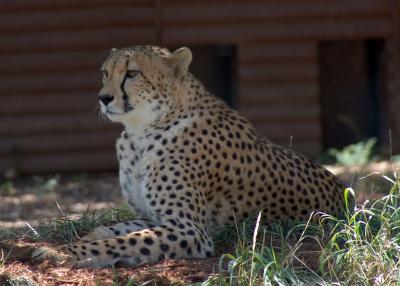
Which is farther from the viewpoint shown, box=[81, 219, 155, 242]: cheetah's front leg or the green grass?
box=[81, 219, 155, 242]: cheetah's front leg

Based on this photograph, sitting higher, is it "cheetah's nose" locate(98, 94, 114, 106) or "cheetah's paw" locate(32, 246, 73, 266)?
"cheetah's nose" locate(98, 94, 114, 106)

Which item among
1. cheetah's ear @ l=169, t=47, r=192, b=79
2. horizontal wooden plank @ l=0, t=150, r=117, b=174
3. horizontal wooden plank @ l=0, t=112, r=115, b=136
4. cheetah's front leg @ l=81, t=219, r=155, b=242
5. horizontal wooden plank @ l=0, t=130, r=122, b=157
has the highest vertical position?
cheetah's ear @ l=169, t=47, r=192, b=79

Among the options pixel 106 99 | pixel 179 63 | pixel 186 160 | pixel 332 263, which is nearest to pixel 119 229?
pixel 186 160

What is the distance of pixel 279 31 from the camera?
35.0ft

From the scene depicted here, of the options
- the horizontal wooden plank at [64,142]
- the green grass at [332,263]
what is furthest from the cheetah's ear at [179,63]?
the horizontal wooden plank at [64,142]

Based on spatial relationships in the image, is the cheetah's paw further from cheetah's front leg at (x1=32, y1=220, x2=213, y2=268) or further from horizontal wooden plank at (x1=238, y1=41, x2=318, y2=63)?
horizontal wooden plank at (x1=238, y1=41, x2=318, y2=63)

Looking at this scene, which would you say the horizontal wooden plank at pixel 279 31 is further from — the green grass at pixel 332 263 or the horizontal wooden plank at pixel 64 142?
the green grass at pixel 332 263

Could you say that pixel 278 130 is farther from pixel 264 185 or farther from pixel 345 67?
pixel 264 185

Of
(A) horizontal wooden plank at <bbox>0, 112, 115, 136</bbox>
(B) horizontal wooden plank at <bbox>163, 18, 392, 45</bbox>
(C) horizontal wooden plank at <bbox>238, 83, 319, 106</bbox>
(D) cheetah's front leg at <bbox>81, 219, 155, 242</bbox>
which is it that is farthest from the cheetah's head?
(C) horizontal wooden plank at <bbox>238, 83, 319, 106</bbox>

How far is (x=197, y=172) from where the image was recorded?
5.07 m

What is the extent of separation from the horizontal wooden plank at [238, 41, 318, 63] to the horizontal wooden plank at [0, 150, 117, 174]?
1709 millimetres

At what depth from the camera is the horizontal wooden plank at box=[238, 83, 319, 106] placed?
10.8 metres

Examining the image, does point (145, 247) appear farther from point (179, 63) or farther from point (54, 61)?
point (54, 61)

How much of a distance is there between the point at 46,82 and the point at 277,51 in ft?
7.76
